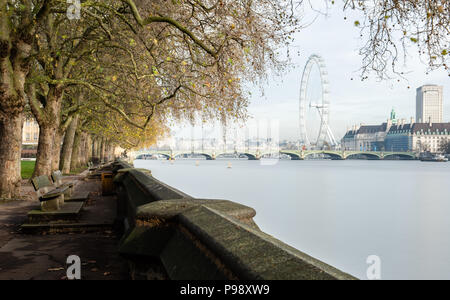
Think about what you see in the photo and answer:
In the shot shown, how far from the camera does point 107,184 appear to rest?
46.8ft

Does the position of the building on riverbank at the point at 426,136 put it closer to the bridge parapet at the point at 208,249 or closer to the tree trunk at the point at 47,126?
the tree trunk at the point at 47,126

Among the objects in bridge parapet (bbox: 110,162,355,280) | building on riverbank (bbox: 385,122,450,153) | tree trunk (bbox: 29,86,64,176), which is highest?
building on riverbank (bbox: 385,122,450,153)

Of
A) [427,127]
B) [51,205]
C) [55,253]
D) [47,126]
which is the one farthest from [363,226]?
[427,127]

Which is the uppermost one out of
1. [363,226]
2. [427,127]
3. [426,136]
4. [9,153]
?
[427,127]

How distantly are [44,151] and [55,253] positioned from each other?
1181 centimetres

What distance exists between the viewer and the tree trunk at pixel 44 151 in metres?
16.3

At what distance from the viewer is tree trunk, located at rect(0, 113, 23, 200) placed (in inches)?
465

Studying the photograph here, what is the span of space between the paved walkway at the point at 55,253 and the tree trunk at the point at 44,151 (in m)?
7.69

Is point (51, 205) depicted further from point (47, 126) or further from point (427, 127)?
point (427, 127)

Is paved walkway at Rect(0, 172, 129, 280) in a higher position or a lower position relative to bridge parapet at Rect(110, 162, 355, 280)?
lower

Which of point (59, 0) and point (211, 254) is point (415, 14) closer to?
point (211, 254)

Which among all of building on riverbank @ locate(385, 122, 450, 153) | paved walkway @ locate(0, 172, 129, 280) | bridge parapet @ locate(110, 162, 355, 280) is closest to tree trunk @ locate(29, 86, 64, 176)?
paved walkway @ locate(0, 172, 129, 280)

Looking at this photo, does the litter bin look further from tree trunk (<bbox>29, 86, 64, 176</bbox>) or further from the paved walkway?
the paved walkway

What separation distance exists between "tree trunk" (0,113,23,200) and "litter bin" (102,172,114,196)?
2957 millimetres
